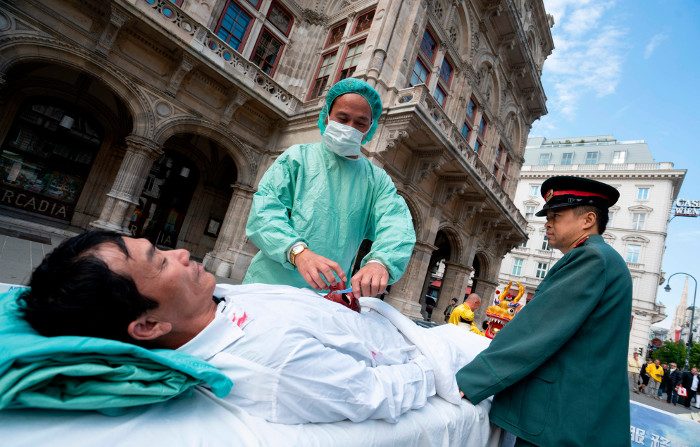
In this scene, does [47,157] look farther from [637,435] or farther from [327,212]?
[637,435]

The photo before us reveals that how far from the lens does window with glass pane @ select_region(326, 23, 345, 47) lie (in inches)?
477

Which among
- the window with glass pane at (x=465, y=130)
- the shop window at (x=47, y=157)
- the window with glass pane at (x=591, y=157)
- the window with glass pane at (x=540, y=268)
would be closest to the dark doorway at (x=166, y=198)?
the shop window at (x=47, y=157)

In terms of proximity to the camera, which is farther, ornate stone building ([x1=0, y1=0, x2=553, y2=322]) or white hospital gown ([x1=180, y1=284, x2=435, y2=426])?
ornate stone building ([x1=0, y1=0, x2=553, y2=322])

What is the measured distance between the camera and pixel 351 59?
36.7ft

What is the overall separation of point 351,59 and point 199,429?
39.6 ft

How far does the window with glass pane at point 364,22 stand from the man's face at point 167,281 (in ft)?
39.4

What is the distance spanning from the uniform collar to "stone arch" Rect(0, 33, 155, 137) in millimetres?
9711

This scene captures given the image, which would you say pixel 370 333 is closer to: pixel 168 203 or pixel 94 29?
pixel 94 29

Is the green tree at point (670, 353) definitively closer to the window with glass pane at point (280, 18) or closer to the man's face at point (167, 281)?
the window with glass pane at point (280, 18)

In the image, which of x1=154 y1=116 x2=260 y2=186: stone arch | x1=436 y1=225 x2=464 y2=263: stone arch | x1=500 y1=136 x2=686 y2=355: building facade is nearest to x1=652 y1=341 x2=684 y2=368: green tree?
x1=500 y1=136 x2=686 y2=355: building facade

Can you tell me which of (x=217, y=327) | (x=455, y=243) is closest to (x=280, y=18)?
(x=455, y=243)

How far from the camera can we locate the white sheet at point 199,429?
0.78 m

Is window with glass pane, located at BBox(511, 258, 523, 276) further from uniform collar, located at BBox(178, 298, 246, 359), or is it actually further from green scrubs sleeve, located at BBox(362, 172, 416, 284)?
uniform collar, located at BBox(178, 298, 246, 359)

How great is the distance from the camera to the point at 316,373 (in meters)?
1.19
